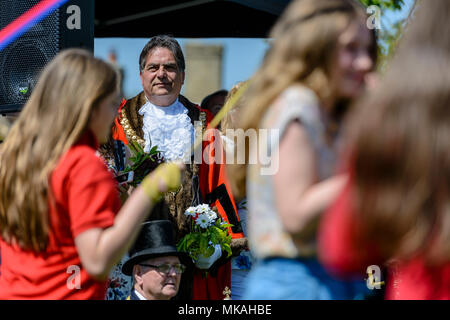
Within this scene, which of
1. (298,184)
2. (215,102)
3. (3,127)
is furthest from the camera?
(215,102)

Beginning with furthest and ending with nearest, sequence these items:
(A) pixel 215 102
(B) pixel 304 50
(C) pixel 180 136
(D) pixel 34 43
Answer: (A) pixel 215 102, (C) pixel 180 136, (D) pixel 34 43, (B) pixel 304 50

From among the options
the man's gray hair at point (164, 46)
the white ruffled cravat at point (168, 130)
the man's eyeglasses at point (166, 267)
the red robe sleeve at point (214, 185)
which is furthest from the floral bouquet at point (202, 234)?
the man's gray hair at point (164, 46)

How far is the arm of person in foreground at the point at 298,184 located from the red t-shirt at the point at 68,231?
0.48 meters

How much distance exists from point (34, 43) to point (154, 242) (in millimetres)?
1149

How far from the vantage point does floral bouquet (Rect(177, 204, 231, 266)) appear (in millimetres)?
3412

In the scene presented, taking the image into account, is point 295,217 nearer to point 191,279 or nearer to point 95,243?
point 95,243

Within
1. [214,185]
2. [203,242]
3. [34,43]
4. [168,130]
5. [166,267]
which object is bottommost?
[166,267]

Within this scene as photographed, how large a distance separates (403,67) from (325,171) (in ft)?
1.05

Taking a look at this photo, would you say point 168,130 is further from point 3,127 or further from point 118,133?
point 3,127

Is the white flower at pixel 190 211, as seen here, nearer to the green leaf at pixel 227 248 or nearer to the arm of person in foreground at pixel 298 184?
the green leaf at pixel 227 248

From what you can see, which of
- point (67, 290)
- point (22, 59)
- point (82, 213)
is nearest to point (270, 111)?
point (82, 213)

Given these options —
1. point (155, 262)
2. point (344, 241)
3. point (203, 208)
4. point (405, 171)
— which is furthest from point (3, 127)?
point (405, 171)

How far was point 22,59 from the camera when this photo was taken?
10.5ft

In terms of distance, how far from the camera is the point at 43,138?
5.73 ft
